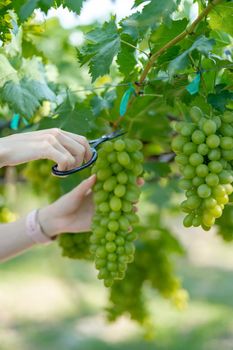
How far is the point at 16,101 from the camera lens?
1658 mm

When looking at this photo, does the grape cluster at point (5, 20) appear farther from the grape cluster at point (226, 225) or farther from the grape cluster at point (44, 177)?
the grape cluster at point (226, 225)

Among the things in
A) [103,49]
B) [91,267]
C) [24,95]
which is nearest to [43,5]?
[103,49]

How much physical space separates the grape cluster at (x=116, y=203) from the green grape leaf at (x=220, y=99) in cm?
27

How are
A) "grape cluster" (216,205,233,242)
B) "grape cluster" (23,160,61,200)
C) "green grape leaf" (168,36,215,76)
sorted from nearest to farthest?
1. "green grape leaf" (168,36,215,76)
2. "grape cluster" (23,160,61,200)
3. "grape cluster" (216,205,233,242)

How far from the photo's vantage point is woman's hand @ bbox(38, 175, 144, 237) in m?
1.84

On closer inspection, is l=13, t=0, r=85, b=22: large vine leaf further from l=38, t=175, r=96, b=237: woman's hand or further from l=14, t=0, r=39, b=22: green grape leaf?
l=38, t=175, r=96, b=237: woman's hand

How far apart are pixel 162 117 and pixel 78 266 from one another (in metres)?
6.01

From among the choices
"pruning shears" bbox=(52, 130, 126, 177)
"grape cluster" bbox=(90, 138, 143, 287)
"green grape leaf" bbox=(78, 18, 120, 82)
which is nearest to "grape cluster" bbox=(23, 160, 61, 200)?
"pruning shears" bbox=(52, 130, 126, 177)

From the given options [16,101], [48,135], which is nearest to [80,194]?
[16,101]

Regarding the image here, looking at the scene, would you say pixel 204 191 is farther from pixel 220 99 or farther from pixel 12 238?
pixel 12 238

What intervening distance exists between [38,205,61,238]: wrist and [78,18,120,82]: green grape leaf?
0.62 metres

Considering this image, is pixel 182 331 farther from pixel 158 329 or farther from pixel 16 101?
pixel 16 101

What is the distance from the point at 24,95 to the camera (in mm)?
1684

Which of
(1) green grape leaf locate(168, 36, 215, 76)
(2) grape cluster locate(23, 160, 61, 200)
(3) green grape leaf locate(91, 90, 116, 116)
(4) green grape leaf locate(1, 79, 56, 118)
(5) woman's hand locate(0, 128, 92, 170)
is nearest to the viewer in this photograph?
(1) green grape leaf locate(168, 36, 215, 76)
